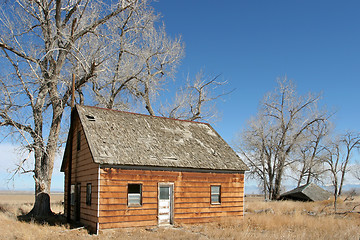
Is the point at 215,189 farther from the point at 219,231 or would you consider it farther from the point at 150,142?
the point at 150,142

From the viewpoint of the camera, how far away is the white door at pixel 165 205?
16.1 metres

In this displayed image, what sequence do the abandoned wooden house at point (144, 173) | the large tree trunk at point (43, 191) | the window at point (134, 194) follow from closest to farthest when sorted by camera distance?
the abandoned wooden house at point (144, 173)
the window at point (134, 194)
the large tree trunk at point (43, 191)

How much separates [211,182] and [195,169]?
1247 millimetres

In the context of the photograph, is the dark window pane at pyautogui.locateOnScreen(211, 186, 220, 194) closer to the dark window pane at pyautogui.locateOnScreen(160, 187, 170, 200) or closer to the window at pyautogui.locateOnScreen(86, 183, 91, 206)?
the dark window pane at pyautogui.locateOnScreen(160, 187, 170, 200)

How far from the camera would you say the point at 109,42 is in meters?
23.2

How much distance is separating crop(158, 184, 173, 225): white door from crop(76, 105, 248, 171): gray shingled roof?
3.87 feet

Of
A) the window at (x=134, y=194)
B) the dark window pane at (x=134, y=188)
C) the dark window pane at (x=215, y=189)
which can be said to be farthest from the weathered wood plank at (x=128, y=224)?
the dark window pane at (x=215, y=189)

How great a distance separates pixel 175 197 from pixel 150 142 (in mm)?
3048

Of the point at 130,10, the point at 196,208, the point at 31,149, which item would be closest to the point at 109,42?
the point at 130,10

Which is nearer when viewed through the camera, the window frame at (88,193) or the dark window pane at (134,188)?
the dark window pane at (134,188)

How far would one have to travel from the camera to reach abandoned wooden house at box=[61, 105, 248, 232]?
14.9 m

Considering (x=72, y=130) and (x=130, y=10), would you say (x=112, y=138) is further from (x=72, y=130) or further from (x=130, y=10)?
(x=130, y=10)

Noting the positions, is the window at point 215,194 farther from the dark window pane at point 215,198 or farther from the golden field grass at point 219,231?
the golden field grass at point 219,231

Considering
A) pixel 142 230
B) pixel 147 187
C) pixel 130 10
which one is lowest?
pixel 142 230
